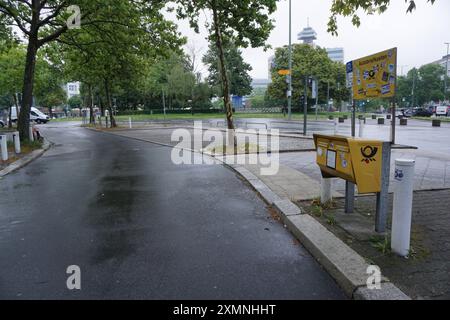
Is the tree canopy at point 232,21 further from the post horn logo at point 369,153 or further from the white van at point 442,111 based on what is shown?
the white van at point 442,111

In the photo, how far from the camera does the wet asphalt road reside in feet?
11.0

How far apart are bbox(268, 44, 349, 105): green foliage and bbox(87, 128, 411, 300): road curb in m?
52.2

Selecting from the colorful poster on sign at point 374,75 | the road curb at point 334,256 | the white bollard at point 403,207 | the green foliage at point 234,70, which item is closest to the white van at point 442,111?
the green foliage at point 234,70

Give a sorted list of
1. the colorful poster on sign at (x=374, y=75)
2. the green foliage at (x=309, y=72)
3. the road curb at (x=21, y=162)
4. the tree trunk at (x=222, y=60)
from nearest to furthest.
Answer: the colorful poster on sign at (x=374, y=75), the road curb at (x=21, y=162), the tree trunk at (x=222, y=60), the green foliage at (x=309, y=72)

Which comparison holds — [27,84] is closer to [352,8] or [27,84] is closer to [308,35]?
[352,8]

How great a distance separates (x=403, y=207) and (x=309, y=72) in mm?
56009

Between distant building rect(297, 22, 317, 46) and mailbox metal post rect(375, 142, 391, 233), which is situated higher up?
distant building rect(297, 22, 317, 46)

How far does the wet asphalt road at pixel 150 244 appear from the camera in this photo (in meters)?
3.37

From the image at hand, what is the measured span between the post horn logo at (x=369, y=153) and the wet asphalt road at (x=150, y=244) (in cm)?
131

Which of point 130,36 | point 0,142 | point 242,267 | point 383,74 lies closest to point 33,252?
point 242,267

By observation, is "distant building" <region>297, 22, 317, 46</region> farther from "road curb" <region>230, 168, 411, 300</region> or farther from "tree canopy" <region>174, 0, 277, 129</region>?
"road curb" <region>230, 168, 411, 300</region>

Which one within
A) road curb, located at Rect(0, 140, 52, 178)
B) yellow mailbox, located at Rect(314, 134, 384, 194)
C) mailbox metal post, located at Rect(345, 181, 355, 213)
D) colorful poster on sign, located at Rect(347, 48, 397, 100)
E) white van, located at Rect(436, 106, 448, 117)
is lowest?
road curb, located at Rect(0, 140, 52, 178)

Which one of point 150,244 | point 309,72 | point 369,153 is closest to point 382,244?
point 369,153

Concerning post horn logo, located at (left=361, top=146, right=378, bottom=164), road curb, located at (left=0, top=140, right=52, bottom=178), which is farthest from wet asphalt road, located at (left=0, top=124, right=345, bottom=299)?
road curb, located at (left=0, top=140, right=52, bottom=178)
